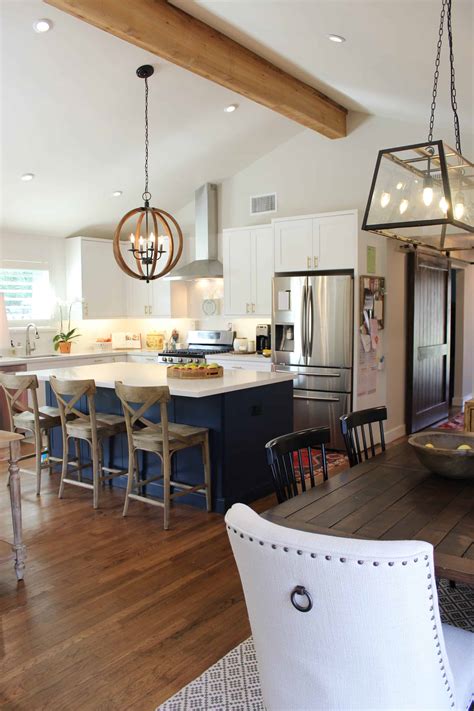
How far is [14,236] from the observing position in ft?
23.5

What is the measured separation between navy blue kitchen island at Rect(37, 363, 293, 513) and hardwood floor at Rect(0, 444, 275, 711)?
0.99 feet

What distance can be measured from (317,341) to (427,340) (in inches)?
75.5

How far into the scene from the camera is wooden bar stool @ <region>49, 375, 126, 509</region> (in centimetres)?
423

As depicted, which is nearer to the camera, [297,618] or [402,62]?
[297,618]

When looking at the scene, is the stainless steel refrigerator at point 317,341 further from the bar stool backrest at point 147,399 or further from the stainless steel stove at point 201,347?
the bar stool backrest at point 147,399

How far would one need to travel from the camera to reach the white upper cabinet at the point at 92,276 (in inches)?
298

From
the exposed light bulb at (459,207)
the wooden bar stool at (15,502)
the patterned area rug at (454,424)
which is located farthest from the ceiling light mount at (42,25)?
the patterned area rug at (454,424)

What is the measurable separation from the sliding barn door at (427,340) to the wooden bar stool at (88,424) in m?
3.71

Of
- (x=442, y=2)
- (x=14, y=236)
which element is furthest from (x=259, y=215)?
(x=442, y=2)

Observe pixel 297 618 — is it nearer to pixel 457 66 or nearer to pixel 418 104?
pixel 457 66

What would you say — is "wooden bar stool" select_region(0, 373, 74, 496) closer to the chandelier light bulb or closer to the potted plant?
the potted plant

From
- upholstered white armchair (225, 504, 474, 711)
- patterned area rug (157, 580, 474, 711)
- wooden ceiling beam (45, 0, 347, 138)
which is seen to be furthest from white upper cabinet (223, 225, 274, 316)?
upholstered white armchair (225, 504, 474, 711)

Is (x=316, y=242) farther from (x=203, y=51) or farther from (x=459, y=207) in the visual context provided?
(x=459, y=207)

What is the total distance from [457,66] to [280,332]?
124 inches
